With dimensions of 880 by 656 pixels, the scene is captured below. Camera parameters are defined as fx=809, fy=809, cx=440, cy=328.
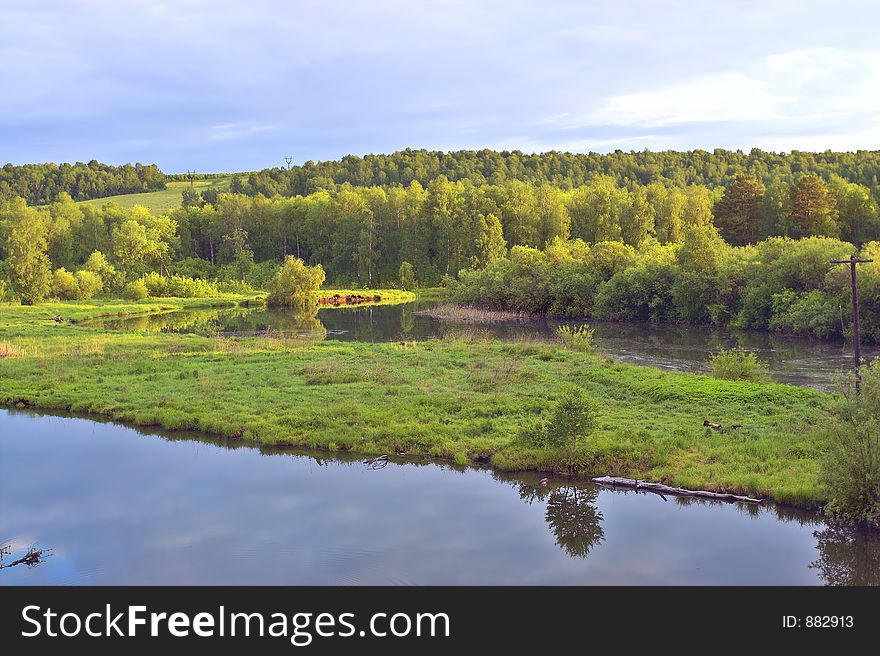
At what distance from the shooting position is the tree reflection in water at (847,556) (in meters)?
13.0

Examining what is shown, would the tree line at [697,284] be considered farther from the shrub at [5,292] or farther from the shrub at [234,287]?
the shrub at [5,292]

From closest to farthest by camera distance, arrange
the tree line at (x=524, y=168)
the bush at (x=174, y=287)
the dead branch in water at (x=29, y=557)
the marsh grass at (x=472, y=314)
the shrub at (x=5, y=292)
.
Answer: the dead branch in water at (x=29, y=557)
the marsh grass at (x=472, y=314)
the shrub at (x=5, y=292)
the bush at (x=174, y=287)
the tree line at (x=524, y=168)

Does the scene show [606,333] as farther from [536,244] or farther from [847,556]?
[536,244]

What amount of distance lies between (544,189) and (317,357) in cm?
6848

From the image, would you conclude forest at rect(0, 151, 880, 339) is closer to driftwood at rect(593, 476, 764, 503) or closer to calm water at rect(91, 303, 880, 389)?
calm water at rect(91, 303, 880, 389)

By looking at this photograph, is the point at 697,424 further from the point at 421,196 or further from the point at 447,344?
the point at 421,196

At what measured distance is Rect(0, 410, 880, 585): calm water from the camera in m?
13.5

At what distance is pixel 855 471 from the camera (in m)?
14.8

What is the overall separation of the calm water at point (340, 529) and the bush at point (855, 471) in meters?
0.62

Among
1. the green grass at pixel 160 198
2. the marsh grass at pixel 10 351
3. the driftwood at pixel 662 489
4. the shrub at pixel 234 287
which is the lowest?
the driftwood at pixel 662 489

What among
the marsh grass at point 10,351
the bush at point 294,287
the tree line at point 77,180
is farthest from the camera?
the tree line at point 77,180

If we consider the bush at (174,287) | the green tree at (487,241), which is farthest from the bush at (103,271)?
the green tree at (487,241)

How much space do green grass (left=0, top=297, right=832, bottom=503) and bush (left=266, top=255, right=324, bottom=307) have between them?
35.4 m

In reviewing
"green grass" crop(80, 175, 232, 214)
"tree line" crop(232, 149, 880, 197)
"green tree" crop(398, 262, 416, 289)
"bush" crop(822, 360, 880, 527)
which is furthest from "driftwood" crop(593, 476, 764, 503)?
"green grass" crop(80, 175, 232, 214)
